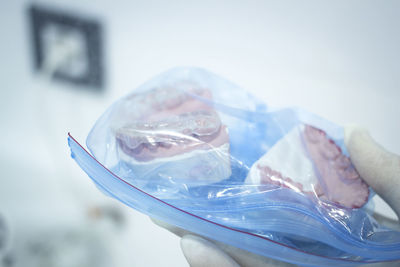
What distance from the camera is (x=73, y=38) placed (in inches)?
28.3

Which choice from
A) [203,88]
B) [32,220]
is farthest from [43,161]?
[203,88]

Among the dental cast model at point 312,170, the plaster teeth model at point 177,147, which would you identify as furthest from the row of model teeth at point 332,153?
the plaster teeth model at point 177,147

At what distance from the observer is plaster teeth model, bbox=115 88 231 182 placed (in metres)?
0.35

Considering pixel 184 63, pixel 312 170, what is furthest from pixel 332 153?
pixel 184 63

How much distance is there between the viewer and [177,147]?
14.0 inches

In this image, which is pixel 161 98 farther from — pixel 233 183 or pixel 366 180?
pixel 366 180

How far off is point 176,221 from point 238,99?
0.22 metres

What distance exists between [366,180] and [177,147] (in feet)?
0.90

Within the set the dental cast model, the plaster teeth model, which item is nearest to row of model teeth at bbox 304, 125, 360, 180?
the dental cast model

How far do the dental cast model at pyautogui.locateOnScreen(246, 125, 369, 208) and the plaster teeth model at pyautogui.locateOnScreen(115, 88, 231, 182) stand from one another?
44mm

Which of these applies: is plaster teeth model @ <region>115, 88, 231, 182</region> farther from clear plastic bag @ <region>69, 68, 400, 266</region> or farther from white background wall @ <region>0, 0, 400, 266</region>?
white background wall @ <region>0, 0, 400, 266</region>

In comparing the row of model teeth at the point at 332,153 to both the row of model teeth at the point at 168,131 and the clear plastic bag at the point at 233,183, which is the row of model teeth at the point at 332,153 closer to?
the clear plastic bag at the point at 233,183

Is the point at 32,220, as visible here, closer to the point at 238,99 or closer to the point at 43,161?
the point at 43,161

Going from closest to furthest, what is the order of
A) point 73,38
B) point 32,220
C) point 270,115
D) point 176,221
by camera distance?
point 176,221
point 270,115
point 73,38
point 32,220
